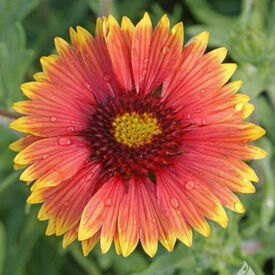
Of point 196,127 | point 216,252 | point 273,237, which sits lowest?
point 273,237

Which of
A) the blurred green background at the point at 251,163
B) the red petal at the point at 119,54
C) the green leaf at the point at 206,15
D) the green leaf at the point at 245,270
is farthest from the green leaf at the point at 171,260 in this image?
the green leaf at the point at 206,15

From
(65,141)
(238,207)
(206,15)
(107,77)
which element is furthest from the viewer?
(206,15)

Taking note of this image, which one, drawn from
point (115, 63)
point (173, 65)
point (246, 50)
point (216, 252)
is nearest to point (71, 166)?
point (115, 63)

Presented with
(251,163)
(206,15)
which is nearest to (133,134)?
(251,163)

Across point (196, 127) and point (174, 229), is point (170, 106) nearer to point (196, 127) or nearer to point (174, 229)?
point (196, 127)

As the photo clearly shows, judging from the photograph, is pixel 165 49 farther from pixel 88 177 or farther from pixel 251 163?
pixel 251 163

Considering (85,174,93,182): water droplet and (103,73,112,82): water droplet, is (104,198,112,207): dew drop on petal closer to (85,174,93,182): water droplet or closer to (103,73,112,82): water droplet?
(85,174,93,182): water droplet

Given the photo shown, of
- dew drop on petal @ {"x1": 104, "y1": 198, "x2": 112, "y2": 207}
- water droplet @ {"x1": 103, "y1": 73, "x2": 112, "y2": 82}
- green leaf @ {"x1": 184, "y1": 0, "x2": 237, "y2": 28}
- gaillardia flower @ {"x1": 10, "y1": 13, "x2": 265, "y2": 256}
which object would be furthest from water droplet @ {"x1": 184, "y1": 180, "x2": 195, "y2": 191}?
green leaf @ {"x1": 184, "y1": 0, "x2": 237, "y2": 28}
